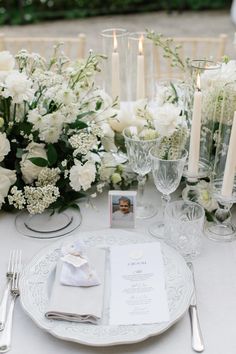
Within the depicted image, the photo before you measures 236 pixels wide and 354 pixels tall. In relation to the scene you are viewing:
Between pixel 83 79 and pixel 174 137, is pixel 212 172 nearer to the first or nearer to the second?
pixel 174 137

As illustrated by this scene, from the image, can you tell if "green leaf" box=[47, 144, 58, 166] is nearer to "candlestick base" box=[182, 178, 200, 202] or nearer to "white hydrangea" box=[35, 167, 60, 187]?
"white hydrangea" box=[35, 167, 60, 187]

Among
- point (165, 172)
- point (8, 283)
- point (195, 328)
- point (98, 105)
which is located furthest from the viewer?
point (98, 105)

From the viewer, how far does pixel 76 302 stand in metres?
0.92

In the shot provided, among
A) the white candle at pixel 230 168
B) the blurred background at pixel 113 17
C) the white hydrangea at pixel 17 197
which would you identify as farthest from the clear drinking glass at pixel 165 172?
the blurred background at pixel 113 17

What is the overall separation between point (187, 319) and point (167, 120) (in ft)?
1.54

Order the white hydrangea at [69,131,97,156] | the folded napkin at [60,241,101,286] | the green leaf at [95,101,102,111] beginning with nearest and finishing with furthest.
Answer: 1. the folded napkin at [60,241,101,286]
2. the white hydrangea at [69,131,97,156]
3. the green leaf at [95,101,102,111]

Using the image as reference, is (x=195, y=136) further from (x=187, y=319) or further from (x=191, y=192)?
(x=187, y=319)

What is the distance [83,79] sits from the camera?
1316 millimetres

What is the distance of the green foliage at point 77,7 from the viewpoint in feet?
21.2

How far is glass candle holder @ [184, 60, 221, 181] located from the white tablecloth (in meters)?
0.19

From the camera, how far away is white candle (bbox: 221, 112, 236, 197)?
3.55 feet

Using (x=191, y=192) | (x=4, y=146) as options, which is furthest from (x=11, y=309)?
(x=191, y=192)

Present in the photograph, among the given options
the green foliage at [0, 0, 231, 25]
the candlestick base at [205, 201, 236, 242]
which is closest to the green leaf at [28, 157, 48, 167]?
the candlestick base at [205, 201, 236, 242]

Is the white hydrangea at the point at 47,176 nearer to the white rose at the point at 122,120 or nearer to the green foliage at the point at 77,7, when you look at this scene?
the white rose at the point at 122,120
